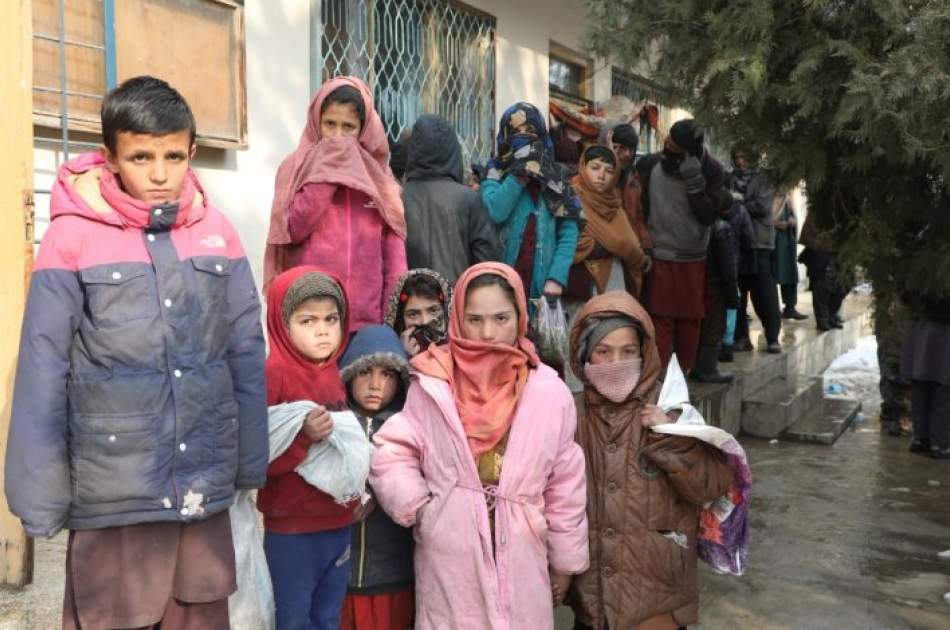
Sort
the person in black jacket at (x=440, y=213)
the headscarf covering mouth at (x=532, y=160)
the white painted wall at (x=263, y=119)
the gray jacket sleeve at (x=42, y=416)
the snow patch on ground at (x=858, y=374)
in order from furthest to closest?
the snow patch on ground at (x=858, y=374) → the white painted wall at (x=263, y=119) → the headscarf covering mouth at (x=532, y=160) → the person in black jacket at (x=440, y=213) → the gray jacket sleeve at (x=42, y=416)

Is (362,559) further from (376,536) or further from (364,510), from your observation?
(364,510)

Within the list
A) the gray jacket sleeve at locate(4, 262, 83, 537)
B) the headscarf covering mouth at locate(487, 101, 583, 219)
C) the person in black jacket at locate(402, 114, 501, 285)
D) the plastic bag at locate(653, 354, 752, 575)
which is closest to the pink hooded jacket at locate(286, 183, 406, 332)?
the person in black jacket at locate(402, 114, 501, 285)

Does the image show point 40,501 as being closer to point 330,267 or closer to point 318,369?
point 318,369

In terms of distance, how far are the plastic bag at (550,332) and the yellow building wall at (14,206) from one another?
2318mm

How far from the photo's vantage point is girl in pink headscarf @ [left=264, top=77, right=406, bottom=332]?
3479mm

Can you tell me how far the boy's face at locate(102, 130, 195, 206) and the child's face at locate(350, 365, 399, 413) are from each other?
950 mm

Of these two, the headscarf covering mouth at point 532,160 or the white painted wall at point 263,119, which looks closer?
the headscarf covering mouth at point 532,160

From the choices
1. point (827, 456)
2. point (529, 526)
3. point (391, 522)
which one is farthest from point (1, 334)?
point (827, 456)

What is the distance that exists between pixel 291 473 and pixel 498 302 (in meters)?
0.79

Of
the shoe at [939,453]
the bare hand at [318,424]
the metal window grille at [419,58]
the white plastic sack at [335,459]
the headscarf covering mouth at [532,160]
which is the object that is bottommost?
the shoe at [939,453]

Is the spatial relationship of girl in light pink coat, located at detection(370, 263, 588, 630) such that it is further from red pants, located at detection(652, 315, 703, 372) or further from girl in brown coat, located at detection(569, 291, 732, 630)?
red pants, located at detection(652, 315, 703, 372)

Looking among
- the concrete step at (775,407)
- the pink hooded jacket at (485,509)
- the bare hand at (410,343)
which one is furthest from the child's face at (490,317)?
the concrete step at (775,407)

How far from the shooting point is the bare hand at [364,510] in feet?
8.86

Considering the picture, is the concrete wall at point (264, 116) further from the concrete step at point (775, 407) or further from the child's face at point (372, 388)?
the concrete step at point (775, 407)
